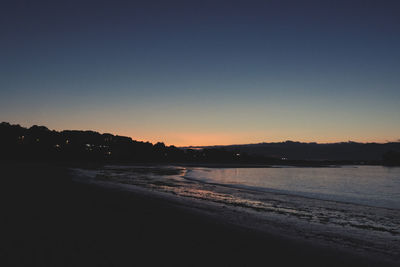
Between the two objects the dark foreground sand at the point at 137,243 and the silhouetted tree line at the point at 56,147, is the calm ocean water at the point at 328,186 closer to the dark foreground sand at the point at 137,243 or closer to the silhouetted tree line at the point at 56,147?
the dark foreground sand at the point at 137,243

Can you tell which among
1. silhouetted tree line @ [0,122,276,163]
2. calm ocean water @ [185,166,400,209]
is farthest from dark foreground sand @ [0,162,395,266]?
silhouetted tree line @ [0,122,276,163]

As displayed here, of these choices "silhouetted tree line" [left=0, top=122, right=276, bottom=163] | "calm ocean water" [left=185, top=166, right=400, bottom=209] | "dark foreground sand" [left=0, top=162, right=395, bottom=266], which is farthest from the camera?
"silhouetted tree line" [left=0, top=122, right=276, bottom=163]

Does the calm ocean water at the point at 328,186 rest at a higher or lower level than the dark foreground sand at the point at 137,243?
lower

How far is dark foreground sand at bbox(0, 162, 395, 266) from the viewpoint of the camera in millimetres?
→ 6465

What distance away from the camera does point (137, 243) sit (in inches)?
305

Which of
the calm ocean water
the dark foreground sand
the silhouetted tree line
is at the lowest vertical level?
the calm ocean water

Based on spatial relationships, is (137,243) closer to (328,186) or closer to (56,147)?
(328,186)

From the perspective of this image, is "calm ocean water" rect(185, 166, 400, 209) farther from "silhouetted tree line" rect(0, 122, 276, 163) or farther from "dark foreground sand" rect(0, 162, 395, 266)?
"silhouetted tree line" rect(0, 122, 276, 163)

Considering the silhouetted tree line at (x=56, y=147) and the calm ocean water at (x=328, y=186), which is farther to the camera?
the silhouetted tree line at (x=56, y=147)

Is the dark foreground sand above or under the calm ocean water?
above

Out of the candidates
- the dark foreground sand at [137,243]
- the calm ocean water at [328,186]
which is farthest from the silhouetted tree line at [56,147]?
the dark foreground sand at [137,243]

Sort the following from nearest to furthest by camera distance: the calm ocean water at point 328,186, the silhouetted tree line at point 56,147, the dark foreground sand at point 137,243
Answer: the dark foreground sand at point 137,243
the calm ocean water at point 328,186
the silhouetted tree line at point 56,147

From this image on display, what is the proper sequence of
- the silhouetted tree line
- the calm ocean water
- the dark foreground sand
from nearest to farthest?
1. the dark foreground sand
2. the calm ocean water
3. the silhouetted tree line

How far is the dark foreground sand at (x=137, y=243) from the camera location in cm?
646
